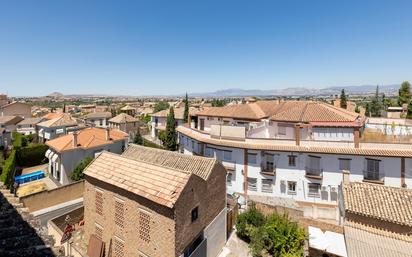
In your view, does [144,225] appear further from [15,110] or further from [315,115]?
[15,110]

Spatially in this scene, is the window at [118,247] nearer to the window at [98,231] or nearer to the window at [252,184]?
the window at [98,231]

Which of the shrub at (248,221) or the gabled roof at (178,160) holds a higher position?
the gabled roof at (178,160)

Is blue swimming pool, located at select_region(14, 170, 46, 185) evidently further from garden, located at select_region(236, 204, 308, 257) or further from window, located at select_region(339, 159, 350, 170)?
window, located at select_region(339, 159, 350, 170)

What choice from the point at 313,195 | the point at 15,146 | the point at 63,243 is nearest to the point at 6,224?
the point at 63,243

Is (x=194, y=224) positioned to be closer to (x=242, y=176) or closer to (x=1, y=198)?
(x=1, y=198)

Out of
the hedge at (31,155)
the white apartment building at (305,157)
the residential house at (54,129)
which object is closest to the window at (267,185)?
the white apartment building at (305,157)

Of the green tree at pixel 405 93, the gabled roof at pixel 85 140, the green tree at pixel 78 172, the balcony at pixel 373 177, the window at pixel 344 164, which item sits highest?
the green tree at pixel 405 93
